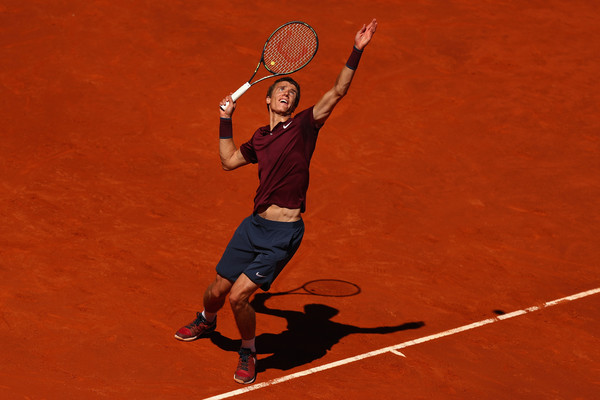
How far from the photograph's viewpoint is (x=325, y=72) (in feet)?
48.3

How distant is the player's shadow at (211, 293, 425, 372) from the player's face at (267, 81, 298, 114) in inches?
88.4

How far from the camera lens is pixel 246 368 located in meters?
7.23

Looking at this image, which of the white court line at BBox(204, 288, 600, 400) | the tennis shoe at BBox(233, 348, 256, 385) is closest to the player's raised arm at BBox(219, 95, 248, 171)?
the tennis shoe at BBox(233, 348, 256, 385)

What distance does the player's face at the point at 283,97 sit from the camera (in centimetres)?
725

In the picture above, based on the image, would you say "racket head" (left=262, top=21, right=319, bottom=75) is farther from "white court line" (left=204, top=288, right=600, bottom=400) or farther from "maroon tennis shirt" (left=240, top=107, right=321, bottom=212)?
"white court line" (left=204, top=288, right=600, bottom=400)

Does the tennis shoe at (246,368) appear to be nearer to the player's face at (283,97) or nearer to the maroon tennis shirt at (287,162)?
the maroon tennis shirt at (287,162)

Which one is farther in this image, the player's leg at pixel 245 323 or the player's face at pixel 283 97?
the player's face at pixel 283 97

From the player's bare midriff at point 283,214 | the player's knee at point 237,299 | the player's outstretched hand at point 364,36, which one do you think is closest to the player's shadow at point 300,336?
the player's knee at point 237,299

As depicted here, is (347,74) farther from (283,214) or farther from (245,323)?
(245,323)

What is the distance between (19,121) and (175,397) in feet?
23.6

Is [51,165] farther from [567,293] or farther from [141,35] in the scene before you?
[567,293]

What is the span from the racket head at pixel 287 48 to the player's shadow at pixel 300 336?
247 centimetres

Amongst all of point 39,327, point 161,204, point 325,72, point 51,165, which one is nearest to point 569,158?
point 325,72

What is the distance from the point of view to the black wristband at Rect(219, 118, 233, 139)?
7.38 m
